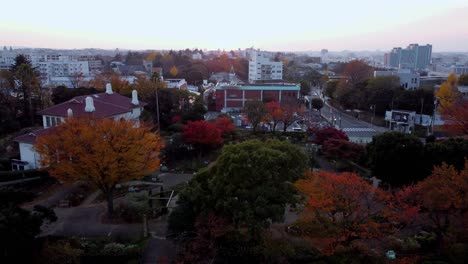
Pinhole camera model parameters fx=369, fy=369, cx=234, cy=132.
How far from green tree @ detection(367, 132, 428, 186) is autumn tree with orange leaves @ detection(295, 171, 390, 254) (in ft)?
19.5

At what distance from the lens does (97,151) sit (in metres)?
14.7

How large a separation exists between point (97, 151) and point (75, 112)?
976 cm

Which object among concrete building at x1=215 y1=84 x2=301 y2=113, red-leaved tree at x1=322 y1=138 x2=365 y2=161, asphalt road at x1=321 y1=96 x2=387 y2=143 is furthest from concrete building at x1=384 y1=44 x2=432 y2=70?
red-leaved tree at x1=322 y1=138 x2=365 y2=161

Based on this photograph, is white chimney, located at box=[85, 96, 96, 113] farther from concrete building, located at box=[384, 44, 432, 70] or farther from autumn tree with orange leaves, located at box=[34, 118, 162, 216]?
concrete building, located at box=[384, 44, 432, 70]

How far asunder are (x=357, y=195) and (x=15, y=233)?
427 inches

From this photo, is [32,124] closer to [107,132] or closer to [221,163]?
[107,132]

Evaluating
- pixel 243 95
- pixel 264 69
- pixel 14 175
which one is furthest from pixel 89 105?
pixel 264 69

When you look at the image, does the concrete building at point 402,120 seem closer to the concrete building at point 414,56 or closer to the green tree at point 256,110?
the green tree at point 256,110

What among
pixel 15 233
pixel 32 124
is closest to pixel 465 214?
pixel 15 233

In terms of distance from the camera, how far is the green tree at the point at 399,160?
18328 millimetres

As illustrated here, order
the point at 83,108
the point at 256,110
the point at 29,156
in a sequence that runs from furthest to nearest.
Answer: the point at 256,110
the point at 83,108
the point at 29,156

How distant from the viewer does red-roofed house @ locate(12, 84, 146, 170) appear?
69.2 feet

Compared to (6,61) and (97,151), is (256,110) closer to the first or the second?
(97,151)

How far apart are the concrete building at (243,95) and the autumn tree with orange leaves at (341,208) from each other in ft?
105
